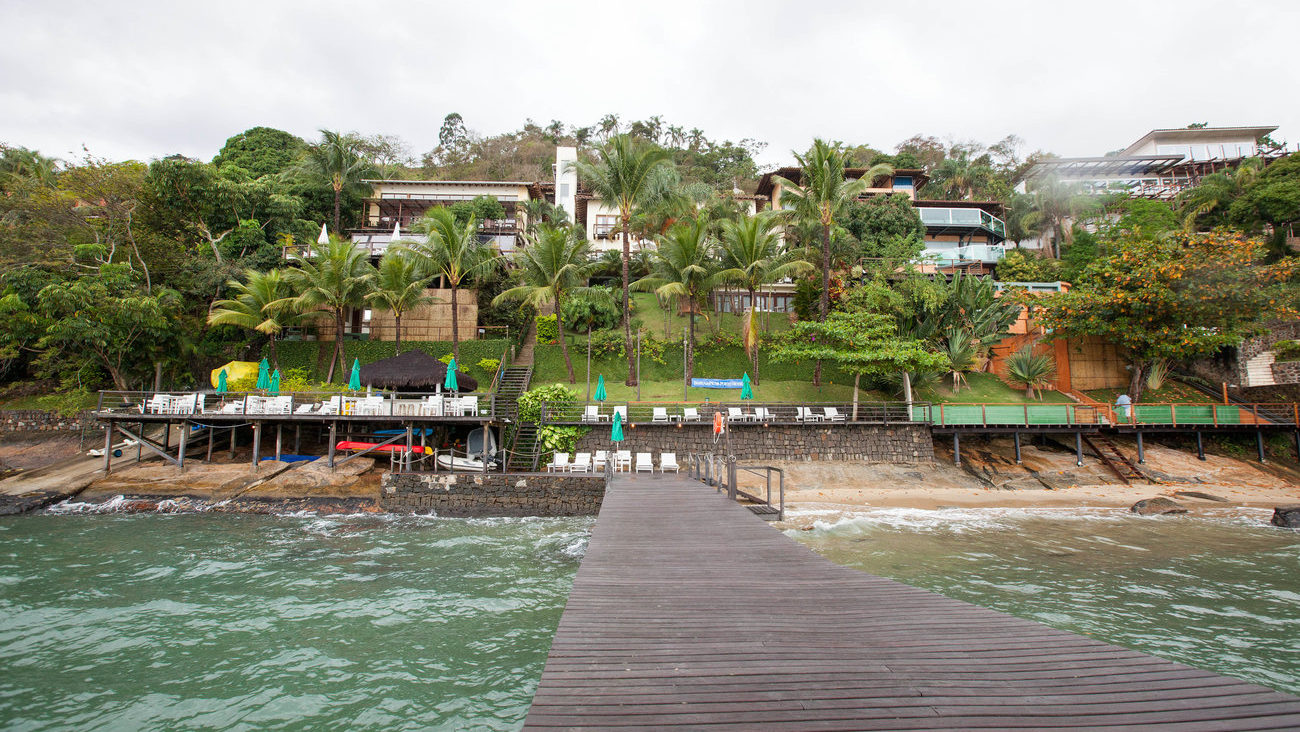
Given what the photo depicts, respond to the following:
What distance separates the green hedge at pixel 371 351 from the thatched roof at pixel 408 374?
567 centimetres

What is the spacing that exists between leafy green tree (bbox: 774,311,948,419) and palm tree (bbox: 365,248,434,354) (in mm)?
17652

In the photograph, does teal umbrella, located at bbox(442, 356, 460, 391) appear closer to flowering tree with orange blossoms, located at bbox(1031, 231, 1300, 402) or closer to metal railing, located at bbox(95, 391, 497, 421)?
metal railing, located at bbox(95, 391, 497, 421)

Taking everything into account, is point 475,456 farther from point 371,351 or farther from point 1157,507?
point 1157,507

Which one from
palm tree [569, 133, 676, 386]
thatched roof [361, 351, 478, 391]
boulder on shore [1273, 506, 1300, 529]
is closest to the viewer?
boulder on shore [1273, 506, 1300, 529]

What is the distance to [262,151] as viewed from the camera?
39.5 meters

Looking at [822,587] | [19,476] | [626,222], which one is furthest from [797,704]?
[19,476]

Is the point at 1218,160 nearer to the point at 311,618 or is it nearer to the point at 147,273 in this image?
the point at 311,618

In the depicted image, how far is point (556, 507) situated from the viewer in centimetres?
1792

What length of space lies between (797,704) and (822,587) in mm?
2757

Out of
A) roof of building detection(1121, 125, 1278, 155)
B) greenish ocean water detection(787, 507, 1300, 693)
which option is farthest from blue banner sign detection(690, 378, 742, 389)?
roof of building detection(1121, 125, 1278, 155)

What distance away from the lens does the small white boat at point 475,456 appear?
2042cm

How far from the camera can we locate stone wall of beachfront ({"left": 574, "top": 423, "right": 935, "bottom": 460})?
71.7ft

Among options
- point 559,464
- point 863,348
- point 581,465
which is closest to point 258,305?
point 559,464

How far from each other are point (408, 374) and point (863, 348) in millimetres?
18414
